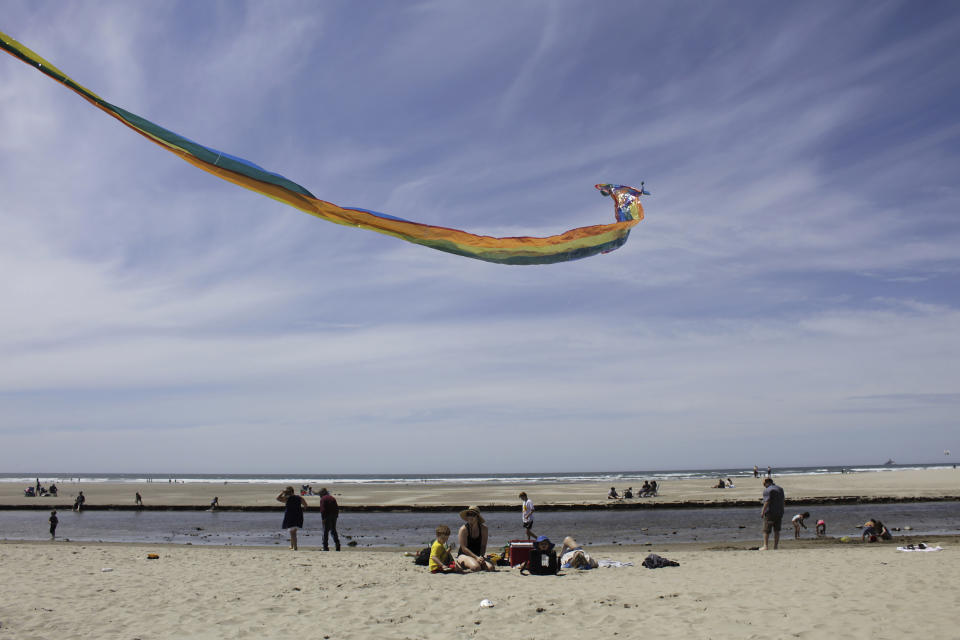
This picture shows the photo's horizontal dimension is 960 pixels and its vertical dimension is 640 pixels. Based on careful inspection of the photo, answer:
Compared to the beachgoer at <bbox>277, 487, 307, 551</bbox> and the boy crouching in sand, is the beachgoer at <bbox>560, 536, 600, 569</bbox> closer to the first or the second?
the boy crouching in sand

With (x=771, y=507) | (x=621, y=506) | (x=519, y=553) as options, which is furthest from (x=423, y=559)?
(x=621, y=506)

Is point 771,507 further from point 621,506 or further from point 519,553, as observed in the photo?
point 621,506

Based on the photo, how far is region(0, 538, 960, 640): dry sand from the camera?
6.41 meters

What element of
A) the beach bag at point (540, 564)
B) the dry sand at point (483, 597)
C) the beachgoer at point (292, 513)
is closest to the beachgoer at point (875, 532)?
the dry sand at point (483, 597)

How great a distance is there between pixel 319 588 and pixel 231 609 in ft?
5.32

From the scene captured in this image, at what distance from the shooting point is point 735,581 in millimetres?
8867

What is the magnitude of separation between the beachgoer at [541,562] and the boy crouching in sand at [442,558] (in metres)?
1.22

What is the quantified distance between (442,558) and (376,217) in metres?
7.43

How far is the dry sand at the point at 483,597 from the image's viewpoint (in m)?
6.41

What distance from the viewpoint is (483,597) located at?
27.0 ft

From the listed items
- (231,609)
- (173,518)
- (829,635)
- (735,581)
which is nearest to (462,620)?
(231,609)

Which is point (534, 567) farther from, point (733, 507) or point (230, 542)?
point (733, 507)

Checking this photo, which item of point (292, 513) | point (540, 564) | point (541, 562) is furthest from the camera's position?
point (292, 513)

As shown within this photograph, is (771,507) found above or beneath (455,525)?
above
